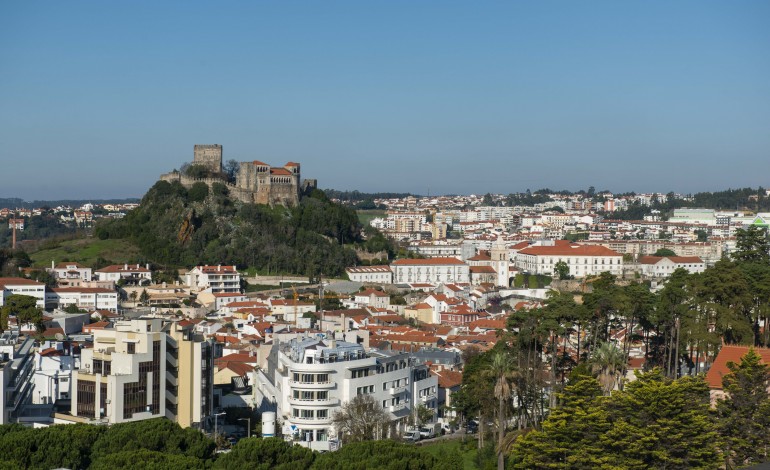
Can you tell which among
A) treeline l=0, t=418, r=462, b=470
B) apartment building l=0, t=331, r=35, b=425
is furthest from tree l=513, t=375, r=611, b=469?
apartment building l=0, t=331, r=35, b=425

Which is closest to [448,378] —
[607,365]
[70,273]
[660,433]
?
[607,365]

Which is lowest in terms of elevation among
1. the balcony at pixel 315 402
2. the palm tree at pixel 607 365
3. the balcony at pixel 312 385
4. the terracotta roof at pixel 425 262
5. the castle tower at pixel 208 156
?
the terracotta roof at pixel 425 262

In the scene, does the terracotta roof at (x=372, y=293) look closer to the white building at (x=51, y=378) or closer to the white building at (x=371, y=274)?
the white building at (x=371, y=274)

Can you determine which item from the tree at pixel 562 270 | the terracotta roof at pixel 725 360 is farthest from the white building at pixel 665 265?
the terracotta roof at pixel 725 360

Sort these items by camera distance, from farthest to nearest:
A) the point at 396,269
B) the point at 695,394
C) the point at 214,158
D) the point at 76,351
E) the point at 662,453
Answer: the point at 214,158
the point at 396,269
the point at 76,351
the point at 695,394
the point at 662,453

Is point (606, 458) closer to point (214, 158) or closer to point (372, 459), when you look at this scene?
point (372, 459)

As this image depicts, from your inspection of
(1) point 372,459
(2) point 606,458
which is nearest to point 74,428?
(1) point 372,459
